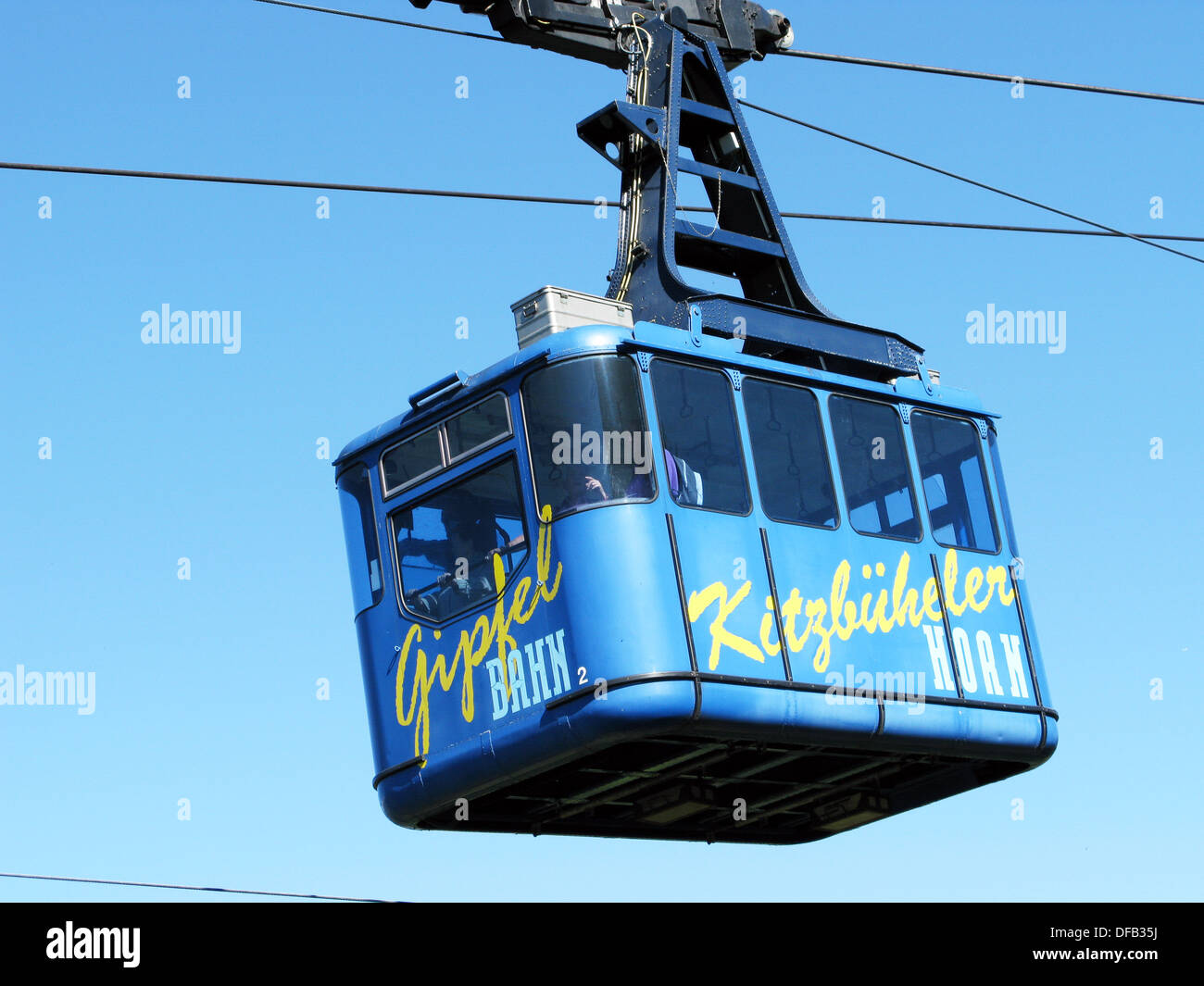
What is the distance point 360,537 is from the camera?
44.9ft

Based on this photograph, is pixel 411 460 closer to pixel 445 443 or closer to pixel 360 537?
pixel 445 443

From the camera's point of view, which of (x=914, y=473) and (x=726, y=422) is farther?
(x=914, y=473)

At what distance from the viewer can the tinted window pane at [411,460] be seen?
13195 millimetres

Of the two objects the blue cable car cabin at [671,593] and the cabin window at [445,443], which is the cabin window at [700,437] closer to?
the blue cable car cabin at [671,593]

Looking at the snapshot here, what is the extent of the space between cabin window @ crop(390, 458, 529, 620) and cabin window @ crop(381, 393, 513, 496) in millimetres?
164

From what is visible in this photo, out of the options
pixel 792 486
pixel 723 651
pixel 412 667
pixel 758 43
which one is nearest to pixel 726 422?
pixel 792 486

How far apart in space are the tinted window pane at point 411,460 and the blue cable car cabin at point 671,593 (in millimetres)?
15

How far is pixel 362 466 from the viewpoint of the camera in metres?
13.7

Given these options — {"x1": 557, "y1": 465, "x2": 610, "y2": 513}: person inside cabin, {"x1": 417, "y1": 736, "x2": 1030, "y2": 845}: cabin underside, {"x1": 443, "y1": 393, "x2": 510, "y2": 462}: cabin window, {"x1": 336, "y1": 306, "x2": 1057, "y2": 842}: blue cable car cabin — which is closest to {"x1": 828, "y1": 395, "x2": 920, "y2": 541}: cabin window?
{"x1": 336, "y1": 306, "x2": 1057, "y2": 842}: blue cable car cabin

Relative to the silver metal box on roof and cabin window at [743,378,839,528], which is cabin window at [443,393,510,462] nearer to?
the silver metal box on roof

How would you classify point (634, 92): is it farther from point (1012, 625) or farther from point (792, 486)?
point (1012, 625)

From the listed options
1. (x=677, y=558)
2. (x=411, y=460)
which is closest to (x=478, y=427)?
(x=411, y=460)

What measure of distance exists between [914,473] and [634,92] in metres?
3.26

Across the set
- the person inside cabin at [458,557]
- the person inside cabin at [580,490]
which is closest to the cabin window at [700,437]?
the person inside cabin at [580,490]
